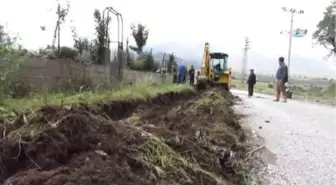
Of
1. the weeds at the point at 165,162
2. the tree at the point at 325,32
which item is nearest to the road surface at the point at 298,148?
the weeds at the point at 165,162

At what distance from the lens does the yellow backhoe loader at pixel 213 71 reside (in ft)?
91.3

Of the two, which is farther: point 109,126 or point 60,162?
point 109,126

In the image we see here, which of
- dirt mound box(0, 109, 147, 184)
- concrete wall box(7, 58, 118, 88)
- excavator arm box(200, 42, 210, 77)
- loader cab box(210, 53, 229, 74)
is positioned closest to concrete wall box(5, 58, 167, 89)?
concrete wall box(7, 58, 118, 88)

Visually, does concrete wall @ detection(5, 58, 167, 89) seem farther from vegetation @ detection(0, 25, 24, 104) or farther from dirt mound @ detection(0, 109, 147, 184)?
dirt mound @ detection(0, 109, 147, 184)

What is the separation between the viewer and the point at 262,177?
218 inches

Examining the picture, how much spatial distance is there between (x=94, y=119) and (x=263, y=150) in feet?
10.7

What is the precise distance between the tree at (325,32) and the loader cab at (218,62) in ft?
108

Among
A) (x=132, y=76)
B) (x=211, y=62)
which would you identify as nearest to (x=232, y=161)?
(x=132, y=76)

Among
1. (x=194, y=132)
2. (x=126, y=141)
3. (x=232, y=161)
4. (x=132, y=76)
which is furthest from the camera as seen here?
(x=132, y=76)

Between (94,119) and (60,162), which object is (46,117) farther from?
(60,162)

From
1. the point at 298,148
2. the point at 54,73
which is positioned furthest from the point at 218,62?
the point at 298,148

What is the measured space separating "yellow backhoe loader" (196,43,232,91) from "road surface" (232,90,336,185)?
609 inches

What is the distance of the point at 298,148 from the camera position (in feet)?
24.9

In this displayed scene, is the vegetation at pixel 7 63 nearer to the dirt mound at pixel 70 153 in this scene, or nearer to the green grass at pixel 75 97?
the green grass at pixel 75 97
